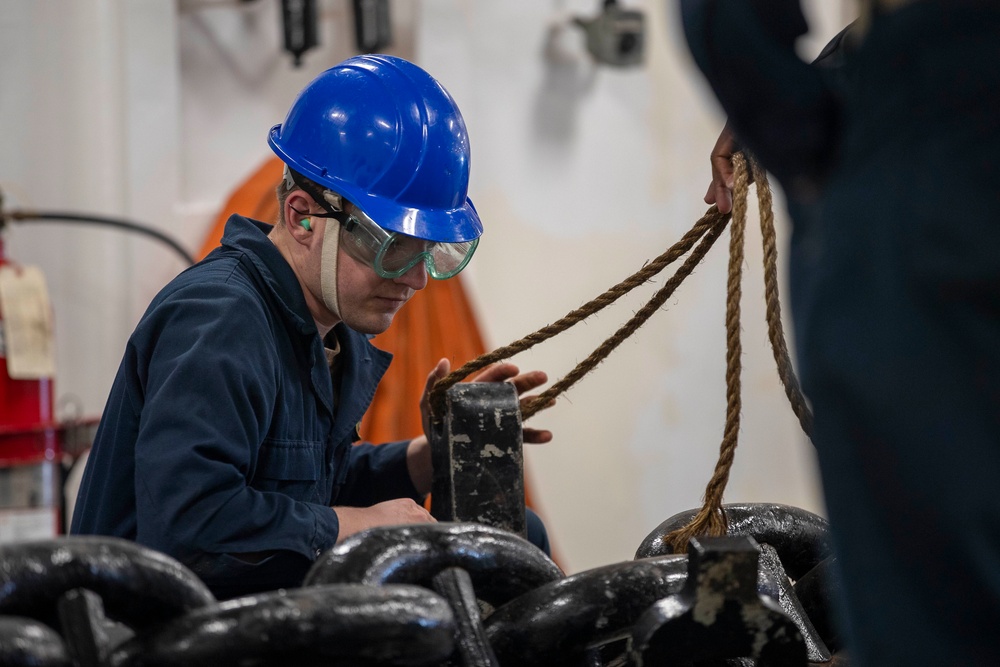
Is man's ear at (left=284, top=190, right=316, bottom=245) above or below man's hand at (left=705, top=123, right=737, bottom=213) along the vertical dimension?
below

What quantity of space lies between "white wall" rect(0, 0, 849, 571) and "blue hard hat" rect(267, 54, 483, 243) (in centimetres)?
214

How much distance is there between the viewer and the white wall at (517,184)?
139 inches

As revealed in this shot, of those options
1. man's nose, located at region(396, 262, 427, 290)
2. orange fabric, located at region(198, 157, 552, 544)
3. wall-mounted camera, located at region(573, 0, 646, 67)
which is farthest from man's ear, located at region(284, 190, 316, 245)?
wall-mounted camera, located at region(573, 0, 646, 67)

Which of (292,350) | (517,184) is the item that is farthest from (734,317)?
(517,184)

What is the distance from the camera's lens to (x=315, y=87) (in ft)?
5.43

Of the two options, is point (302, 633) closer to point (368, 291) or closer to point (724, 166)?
point (724, 166)

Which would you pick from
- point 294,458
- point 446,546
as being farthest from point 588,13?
point 446,546

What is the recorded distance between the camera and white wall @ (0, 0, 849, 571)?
3.53m

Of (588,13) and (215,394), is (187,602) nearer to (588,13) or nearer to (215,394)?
(215,394)

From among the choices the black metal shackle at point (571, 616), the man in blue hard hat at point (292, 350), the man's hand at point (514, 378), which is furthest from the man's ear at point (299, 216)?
the black metal shackle at point (571, 616)

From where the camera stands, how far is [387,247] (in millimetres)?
1626

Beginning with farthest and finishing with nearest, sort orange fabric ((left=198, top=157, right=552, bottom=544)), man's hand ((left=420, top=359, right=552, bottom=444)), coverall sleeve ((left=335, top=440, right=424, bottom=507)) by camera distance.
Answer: orange fabric ((left=198, top=157, right=552, bottom=544)) < coverall sleeve ((left=335, top=440, right=424, bottom=507)) < man's hand ((left=420, top=359, right=552, bottom=444))

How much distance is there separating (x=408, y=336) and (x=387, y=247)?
6.18ft

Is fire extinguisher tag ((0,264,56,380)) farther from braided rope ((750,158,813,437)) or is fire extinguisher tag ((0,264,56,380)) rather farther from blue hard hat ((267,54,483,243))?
braided rope ((750,158,813,437))
